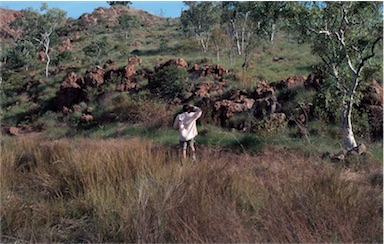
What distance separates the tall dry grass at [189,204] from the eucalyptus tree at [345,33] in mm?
4380

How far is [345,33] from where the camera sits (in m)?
8.70

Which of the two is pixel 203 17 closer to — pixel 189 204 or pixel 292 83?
pixel 292 83

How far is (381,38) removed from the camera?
25.6ft

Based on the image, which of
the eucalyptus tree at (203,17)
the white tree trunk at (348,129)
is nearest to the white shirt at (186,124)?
the white tree trunk at (348,129)

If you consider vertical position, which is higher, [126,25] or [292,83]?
[126,25]

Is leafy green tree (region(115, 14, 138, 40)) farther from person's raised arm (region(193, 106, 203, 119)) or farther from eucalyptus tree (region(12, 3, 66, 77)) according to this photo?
person's raised arm (region(193, 106, 203, 119))

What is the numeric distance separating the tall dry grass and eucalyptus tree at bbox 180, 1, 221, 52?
32067 millimetres

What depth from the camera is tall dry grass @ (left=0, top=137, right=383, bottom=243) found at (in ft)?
9.77

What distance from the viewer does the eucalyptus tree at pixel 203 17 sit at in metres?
36.1

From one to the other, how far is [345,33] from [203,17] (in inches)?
1154

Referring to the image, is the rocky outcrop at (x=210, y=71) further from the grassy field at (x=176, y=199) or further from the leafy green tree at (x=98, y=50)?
the grassy field at (x=176, y=199)

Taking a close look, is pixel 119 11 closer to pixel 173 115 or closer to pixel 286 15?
pixel 173 115

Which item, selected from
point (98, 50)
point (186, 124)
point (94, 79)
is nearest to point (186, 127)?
point (186, 124)

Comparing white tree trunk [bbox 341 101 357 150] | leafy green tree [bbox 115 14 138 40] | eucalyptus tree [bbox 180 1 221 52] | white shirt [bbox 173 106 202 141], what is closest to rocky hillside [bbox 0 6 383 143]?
white tree trunk [bbox 341 101 357 150]
